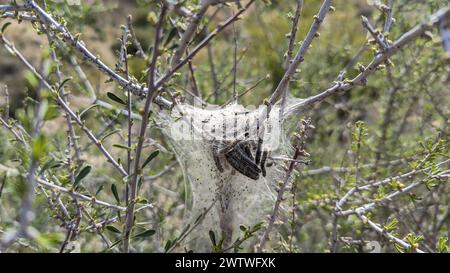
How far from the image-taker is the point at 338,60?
3.46 meters

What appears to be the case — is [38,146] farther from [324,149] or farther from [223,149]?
[324,149]

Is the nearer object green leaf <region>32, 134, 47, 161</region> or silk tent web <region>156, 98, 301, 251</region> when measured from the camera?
green leaf <region>32, 134, 47, 161</region>

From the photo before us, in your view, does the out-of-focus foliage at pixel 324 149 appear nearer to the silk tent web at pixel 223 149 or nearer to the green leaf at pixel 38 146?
the silk tent web at pixel 223 149

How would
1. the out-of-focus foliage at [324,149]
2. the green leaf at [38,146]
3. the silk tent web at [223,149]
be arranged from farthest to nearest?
the out-of-focus foliage at [324,149] < the silk tent web at [223,149] < the green leaf at [38,146]

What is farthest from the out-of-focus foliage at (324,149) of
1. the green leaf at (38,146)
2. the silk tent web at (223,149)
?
the green leaf at (38,146)

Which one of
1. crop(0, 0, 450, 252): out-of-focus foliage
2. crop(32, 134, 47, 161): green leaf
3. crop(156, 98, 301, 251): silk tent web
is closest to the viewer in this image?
crop(32, 134, 47, 161): green leaf

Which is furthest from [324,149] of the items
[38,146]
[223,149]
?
[38,146]

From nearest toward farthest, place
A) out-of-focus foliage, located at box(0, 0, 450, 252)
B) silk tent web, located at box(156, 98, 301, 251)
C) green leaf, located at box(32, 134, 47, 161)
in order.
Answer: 1. green leaf, located at box(32, 134, 47, 161)
2. silk tent web, located at box(156, 98, 301, 251)
3. out-of-focus foliage, located at box(0, 0, 450, 252)

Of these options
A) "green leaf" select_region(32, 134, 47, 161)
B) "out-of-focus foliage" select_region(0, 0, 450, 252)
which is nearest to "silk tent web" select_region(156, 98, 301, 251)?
"out-of-focus foliage" select_region(0, 0, 450, 252)

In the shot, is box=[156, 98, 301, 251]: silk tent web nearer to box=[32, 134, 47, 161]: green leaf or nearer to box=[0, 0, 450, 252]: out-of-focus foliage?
box=[0, 0, 450, 252]: out-of-focus foliage

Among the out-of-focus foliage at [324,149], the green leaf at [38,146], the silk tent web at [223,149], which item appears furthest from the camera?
the out-of-focus foliage at [324,149]

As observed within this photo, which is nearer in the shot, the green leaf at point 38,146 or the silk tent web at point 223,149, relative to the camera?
the green leaf at point 38,146
